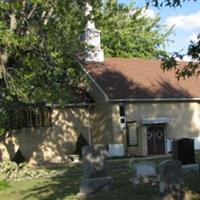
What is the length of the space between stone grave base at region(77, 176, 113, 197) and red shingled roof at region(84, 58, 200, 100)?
21.8 m

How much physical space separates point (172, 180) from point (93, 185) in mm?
3973

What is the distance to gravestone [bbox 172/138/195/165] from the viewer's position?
68.8ft

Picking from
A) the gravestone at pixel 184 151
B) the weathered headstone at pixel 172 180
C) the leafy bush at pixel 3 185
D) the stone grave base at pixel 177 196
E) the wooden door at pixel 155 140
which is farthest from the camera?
the wooden door at pixel 155 140

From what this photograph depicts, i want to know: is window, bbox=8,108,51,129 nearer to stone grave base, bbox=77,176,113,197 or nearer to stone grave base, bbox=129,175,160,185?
stone grave base, bbox=129,175,160,185

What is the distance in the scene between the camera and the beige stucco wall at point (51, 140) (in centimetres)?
4009

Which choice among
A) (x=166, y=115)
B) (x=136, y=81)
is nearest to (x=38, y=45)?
(x=136, y=81)

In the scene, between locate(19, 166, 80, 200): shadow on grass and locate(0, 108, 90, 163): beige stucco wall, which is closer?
locate(19, 166, 80, 200): shadow on grass

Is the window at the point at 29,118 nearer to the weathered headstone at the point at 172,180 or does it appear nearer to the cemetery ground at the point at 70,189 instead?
the cemetery ground at the point at 70,189

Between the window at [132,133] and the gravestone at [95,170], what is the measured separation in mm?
21673

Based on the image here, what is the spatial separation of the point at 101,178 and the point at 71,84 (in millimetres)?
20472

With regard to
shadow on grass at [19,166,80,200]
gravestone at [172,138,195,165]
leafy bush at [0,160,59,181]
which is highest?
gravestone at [172,138,195,165]

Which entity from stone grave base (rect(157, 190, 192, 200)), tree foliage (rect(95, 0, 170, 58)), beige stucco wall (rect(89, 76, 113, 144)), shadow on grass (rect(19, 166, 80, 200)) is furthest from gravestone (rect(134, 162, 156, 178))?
tree foliage (rect(95, 0, 170, 58))

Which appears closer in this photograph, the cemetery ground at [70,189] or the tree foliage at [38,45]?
the cemetery ground at [70,189]

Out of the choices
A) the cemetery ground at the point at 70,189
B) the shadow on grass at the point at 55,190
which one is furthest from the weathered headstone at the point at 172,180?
the shadow on grass at the point at 55,190
